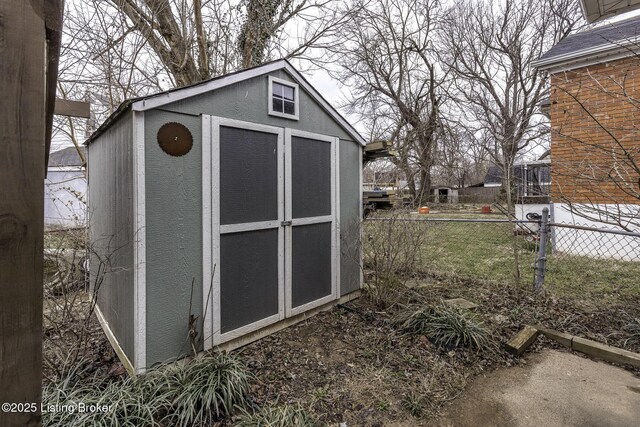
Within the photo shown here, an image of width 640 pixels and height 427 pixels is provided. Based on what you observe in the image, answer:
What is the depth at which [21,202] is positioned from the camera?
0.79 metres

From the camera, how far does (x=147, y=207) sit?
2.46m

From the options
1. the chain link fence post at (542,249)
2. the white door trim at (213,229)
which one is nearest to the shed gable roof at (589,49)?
the chain link fence post at (542,249)

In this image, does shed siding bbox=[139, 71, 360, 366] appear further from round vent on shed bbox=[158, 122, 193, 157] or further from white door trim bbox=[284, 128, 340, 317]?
white door trim bbox=[284, 128, 340, 317]

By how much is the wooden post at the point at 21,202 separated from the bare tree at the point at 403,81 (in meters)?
12.8

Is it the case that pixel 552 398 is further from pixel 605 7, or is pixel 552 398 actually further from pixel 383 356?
pixel 605 7

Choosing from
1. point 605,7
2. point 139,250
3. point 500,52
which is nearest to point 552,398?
point 605,7

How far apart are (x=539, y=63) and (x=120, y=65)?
8.15 meters

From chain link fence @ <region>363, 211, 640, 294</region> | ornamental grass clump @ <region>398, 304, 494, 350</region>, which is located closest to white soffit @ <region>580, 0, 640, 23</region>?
chain link fence @ <region>363, 211, 640, 294</region>

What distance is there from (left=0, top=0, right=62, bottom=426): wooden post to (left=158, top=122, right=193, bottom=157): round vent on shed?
70.2 inches

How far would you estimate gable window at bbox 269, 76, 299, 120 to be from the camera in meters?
3.31

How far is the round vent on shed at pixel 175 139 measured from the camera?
2.53 metres

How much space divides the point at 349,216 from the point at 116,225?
270cm

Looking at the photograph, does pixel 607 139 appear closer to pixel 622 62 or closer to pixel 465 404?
pixel 622 62

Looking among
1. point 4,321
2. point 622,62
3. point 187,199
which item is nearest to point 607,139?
point 622,62
